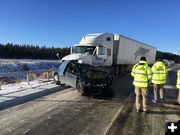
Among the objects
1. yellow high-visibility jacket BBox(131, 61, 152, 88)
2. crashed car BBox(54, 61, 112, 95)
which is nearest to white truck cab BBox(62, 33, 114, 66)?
crashed car BBox(54, 61, 112, 95)

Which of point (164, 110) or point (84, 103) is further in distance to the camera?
point (84, 103)

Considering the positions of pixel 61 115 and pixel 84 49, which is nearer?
pixel 61 115

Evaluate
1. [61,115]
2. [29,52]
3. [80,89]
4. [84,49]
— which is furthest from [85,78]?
[29,52]

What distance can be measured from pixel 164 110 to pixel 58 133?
4399 millimetres

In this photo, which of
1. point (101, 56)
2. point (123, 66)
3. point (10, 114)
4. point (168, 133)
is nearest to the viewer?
point (168, 133)

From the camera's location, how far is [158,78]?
1044 cm

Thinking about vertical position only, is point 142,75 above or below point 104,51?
below

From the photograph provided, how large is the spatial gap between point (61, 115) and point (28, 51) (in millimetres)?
112909

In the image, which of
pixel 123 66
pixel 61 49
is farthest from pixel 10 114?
pixel 61 49

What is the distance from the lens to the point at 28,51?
117 m

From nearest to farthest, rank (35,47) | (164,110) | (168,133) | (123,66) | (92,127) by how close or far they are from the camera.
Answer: (168,133)
(92,127)
(164,110)
(123,66)
(35,47)

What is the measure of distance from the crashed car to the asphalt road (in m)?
0.53

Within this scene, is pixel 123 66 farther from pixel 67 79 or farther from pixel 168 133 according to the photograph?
pixel 168 133

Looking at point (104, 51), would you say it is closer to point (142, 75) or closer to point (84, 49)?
point (84, 49)
